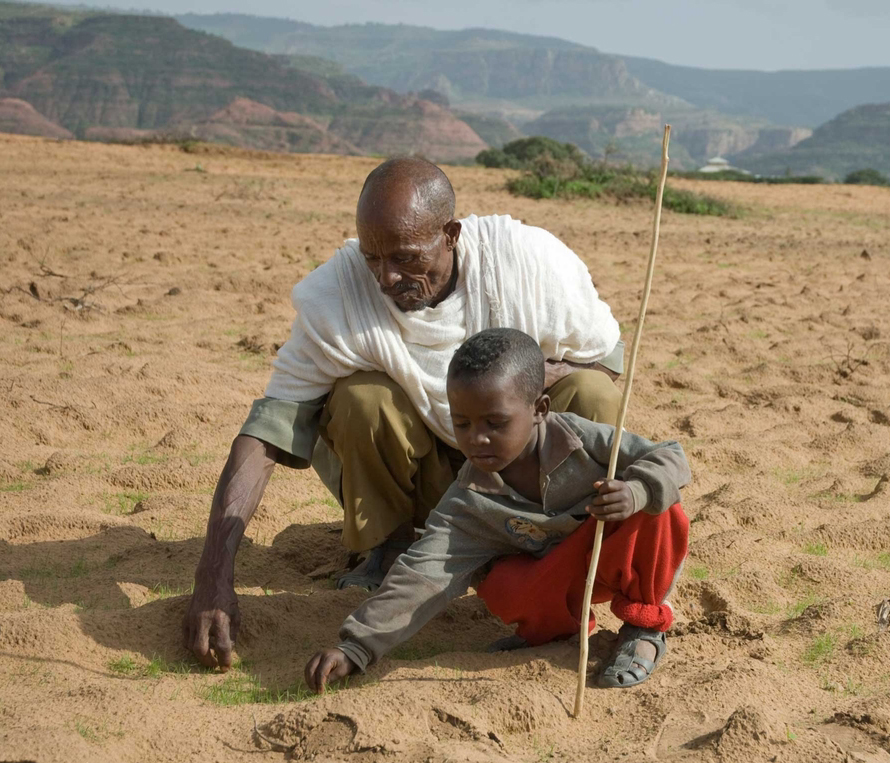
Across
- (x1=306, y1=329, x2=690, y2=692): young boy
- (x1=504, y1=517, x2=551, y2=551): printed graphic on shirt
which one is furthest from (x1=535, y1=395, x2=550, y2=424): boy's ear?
(x1=504, y1=517, x2=551, y2=551): printed graphic on shirt

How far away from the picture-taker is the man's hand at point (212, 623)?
2.36 metres

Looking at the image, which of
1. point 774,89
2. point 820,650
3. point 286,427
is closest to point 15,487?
point 286,427

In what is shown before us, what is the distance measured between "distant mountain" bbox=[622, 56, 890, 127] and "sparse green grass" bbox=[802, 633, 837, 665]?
389 ft

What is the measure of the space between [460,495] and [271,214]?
25.2ft

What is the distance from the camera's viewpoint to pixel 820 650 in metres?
2.49

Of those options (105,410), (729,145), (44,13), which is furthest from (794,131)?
(105,410)

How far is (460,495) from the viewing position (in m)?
2.41

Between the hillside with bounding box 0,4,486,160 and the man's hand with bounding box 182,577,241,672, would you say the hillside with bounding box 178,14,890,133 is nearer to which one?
the hillside with bounding box 0,4,486,160

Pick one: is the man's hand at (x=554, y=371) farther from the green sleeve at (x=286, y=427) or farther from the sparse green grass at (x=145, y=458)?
the sparse green grass at (x=145, y=458)

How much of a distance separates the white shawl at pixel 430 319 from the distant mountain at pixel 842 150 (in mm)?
52500

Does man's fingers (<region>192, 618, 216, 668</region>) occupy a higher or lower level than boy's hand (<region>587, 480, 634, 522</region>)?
lower

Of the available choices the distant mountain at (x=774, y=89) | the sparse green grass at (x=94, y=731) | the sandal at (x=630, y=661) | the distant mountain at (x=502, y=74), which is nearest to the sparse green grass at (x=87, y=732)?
the sparse green grass at (x=94, y=731)

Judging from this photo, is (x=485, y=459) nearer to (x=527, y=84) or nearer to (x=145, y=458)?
(x=145, y=458)

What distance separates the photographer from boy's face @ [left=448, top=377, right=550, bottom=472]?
2.21 meters
